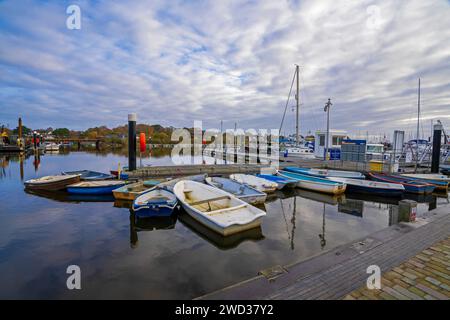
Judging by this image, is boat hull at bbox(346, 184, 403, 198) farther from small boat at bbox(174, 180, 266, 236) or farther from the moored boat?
small boat at bbox(174, 180, 266, 236)

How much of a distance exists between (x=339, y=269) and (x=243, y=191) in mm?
7278

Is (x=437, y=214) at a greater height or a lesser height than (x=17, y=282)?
greater

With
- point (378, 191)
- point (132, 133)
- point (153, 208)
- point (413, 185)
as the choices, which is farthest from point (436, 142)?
point (132, 133)

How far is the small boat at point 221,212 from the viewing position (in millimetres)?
7109

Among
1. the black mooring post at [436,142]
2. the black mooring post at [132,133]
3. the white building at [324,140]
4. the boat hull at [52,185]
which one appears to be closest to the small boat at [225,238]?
the boat hull at [52,185]

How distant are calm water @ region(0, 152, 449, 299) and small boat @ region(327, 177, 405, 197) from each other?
1.79 metres

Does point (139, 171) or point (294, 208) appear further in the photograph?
point (139, 171)

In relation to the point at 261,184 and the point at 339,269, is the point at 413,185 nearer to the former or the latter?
the point at 261,184

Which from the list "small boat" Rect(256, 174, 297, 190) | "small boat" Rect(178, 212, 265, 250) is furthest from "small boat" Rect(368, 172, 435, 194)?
"small boat" Rect(178, 212, 265, 250)

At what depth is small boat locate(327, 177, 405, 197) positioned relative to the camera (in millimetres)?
12922

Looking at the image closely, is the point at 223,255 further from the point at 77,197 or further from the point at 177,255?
the point at 77,197
